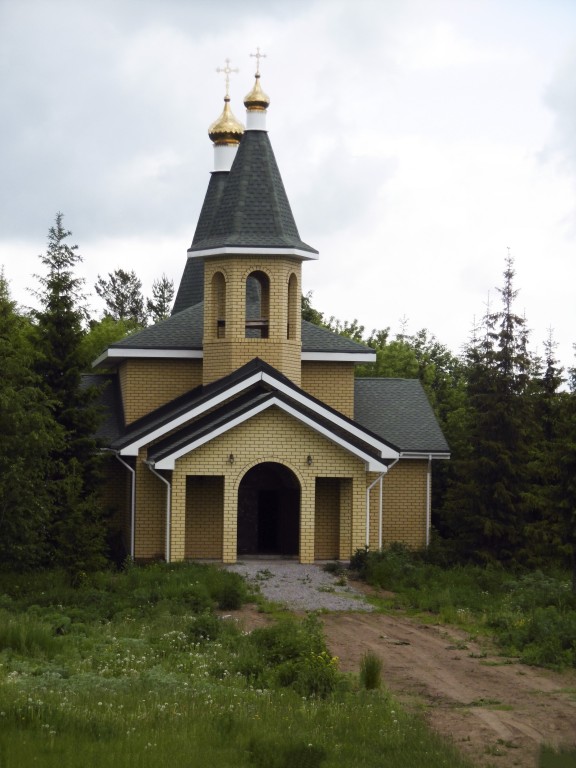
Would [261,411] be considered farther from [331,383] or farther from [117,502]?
[117,502]

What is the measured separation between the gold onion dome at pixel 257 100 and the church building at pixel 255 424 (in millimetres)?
43

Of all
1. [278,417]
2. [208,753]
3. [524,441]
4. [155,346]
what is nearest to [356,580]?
[278,417]

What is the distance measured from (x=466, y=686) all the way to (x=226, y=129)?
23.2m

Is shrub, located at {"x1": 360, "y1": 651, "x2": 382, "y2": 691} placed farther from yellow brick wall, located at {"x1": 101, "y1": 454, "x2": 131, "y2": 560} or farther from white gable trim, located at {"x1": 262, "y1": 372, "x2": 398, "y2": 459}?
yellow brick wall, located at {"x1": 101, "y1": 454, "x2": 131, "y2": 560}

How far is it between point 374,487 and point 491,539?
9.61 ft

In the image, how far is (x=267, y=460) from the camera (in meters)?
28.4

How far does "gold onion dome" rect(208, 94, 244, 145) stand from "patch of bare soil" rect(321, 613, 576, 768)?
1797 cm

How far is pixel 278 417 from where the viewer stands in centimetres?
2848

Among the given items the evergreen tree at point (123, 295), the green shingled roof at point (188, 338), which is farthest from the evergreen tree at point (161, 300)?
the green shingled roof at point (188, 338)

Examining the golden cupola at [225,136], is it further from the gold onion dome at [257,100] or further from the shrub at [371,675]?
the shrub at [371,675]

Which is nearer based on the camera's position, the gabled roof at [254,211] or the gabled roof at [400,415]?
the gabled roof at [254,211]

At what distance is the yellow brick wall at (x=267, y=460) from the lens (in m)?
28.2

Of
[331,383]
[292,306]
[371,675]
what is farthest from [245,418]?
[371,675]

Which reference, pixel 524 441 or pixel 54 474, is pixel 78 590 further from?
pixel 524 441
